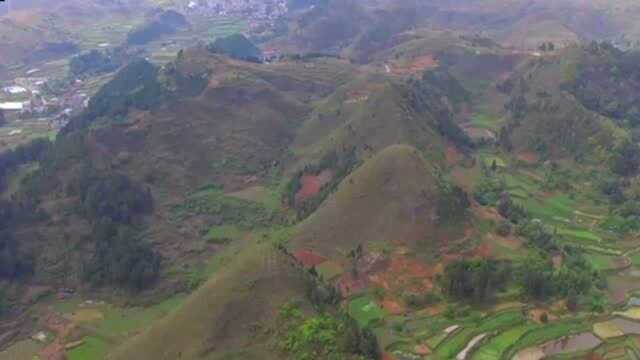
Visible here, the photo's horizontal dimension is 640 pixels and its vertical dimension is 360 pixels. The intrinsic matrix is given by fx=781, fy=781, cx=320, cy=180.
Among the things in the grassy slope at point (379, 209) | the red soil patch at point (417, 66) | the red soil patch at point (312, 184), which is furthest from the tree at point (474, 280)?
the red soil patch at point (417, 66)

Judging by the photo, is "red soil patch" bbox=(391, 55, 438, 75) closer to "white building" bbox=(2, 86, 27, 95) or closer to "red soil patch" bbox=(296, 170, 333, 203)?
"red soil patch" bbox=(296, 170, 333, 203)

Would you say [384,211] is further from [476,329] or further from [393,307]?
[476,329]

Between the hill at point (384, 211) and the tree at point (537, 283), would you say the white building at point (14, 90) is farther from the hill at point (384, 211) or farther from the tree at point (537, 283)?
the tree at point (537, 283)

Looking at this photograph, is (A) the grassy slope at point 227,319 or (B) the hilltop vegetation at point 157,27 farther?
(B) the hilltop vegetation at point 157,27

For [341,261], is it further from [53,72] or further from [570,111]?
[53,72]

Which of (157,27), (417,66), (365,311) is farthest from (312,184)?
(157,27)

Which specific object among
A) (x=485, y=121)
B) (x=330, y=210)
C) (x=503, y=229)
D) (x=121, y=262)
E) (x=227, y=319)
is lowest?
(x=485, y=121)
